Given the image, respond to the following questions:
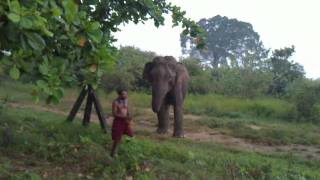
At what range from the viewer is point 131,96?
22328 millimetres

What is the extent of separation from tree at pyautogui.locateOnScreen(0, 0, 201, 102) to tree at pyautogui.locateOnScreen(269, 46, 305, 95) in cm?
2394

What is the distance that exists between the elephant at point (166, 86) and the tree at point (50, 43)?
7812 millimetres

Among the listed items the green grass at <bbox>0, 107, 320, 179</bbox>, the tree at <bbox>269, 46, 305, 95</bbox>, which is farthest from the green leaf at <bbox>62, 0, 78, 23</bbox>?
the tree at <bbox>269, 46, 305, 95</bbox>

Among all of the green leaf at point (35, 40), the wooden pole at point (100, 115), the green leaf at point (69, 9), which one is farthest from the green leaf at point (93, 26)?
the wooden pole at point (100, 115)

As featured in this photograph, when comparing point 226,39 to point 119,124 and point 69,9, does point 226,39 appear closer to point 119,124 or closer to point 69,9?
point 119,124

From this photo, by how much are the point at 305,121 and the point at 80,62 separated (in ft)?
50.1

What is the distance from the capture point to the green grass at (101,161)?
7.93m

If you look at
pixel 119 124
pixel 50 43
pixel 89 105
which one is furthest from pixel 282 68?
pixel 50 43

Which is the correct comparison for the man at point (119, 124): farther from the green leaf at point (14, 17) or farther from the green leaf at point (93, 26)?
the green leaf at point (14, 17)

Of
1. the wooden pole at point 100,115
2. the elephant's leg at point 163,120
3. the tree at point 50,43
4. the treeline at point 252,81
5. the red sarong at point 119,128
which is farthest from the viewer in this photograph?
the treeline at point 252,81

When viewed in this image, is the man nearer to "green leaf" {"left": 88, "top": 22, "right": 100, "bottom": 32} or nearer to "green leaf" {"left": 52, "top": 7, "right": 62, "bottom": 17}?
"green leaf" {"left": 88, "top": 22, "right": 100, "bottom": 32}

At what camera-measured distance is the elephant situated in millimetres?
12461

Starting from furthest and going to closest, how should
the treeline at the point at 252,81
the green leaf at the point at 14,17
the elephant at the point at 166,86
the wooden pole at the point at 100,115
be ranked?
the treeline at the point at 252,81 < the elephant at the point at 166,86 < the wooden pole at the point at 100,115 < the green leaf at the point at 14,17

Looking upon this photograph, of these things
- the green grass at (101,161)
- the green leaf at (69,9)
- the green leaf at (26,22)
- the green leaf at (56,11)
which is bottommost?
the green grass at (101,161)
